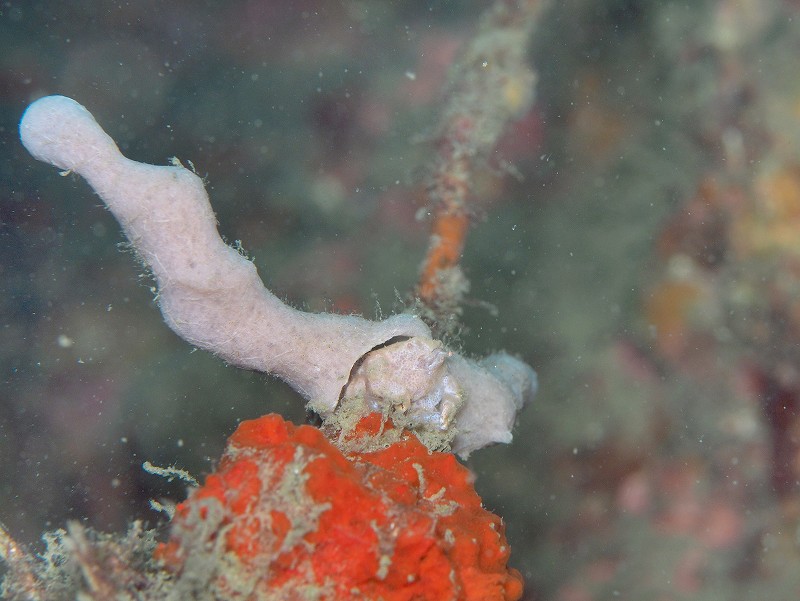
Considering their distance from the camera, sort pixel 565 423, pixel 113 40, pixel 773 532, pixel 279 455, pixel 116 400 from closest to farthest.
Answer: pixel 279 455, pixel 116 400, pixel 113 40, pixel 773 532, pixel 565 423

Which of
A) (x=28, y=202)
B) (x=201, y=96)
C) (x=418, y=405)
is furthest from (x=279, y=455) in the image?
(x=201, y=96)

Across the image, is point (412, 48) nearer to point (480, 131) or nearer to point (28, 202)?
point (480, 131)

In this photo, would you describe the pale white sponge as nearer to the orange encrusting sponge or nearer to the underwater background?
the orange encrusting sponge

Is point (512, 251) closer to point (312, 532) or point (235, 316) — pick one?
point (235, 316)

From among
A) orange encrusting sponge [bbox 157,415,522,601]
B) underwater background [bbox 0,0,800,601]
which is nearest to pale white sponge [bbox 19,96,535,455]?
orange encrusting sponge [bbox 157,415,522,601]

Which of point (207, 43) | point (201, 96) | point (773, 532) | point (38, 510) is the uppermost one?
point (207, 43)

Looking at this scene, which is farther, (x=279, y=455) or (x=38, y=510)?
(x=38, y=510)
